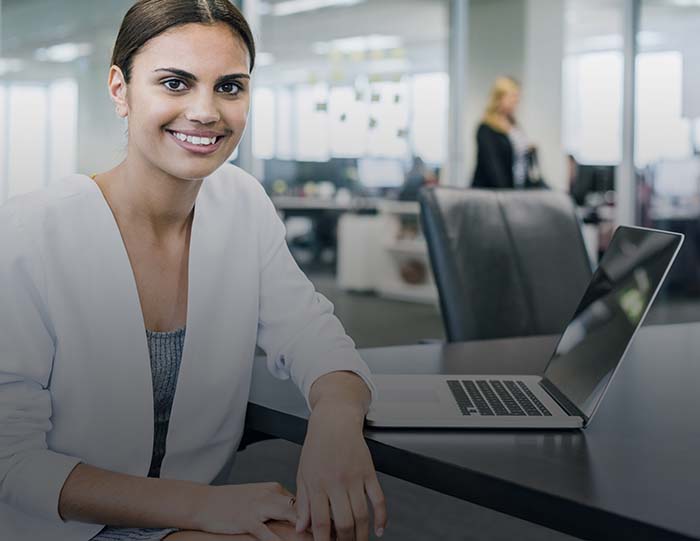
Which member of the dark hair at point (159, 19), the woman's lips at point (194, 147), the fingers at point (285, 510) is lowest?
the fingers at point (285, 510)

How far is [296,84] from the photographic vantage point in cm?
510

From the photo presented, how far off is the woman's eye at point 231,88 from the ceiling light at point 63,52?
3126 millimetres

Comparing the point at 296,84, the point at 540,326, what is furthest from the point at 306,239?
the point at 540,326

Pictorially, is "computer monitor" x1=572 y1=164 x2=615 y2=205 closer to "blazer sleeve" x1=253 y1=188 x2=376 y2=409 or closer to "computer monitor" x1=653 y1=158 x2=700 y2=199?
"computer monitor" x1=653 y1=158 x2=700 y2=199

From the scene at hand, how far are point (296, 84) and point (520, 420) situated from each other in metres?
4.26

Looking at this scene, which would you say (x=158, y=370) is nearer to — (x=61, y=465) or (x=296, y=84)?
(x=61, y=465)

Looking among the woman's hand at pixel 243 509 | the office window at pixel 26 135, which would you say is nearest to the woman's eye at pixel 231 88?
the woman's hand at pixel 243 509

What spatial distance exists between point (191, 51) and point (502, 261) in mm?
987

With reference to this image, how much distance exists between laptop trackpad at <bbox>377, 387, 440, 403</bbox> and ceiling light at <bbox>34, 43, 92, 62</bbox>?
3.41 m

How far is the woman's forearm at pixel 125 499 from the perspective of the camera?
105 centimetres

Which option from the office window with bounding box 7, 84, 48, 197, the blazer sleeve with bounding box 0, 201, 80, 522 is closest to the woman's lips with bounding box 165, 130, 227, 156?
the blazer sleeve with bounding box 0, 201, 80, 522

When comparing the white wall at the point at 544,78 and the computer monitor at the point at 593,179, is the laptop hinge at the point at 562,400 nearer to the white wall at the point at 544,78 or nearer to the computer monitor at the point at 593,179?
the white wall at the point at 544,78

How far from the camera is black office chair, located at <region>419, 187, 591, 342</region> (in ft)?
6.45

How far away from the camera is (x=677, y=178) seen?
6441 mm
